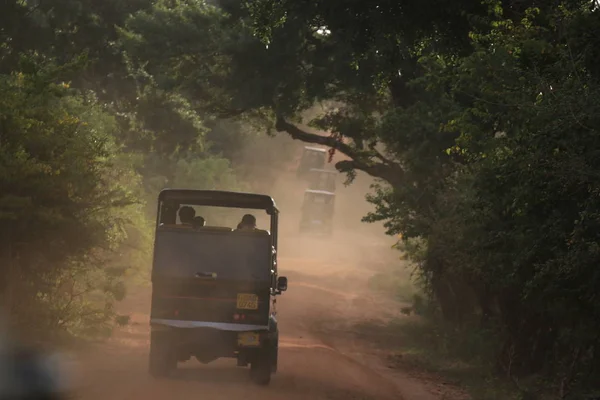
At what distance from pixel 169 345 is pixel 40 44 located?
61.8 ft

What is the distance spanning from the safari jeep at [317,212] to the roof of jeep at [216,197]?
74.5m

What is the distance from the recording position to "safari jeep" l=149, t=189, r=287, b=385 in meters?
14.8

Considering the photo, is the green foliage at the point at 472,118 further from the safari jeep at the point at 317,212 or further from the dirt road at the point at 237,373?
the safari jeep at the point at 317,212

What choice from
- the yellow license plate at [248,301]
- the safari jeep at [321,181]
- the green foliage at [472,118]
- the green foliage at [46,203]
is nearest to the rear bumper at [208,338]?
the yellow license plate at [248,301]

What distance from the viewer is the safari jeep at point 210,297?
584 inches

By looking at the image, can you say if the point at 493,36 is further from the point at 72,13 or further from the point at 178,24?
the point at 72,13

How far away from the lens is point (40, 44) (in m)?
30.9

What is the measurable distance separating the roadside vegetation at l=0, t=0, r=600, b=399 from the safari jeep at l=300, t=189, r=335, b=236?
54099 mm

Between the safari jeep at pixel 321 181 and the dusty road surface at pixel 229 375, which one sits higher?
the safari jeep at pixel 321 181

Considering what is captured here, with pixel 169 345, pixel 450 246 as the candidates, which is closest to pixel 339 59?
pixel 450 246

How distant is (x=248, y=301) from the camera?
15023mm

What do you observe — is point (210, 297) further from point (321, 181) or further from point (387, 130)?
point (321, 181)

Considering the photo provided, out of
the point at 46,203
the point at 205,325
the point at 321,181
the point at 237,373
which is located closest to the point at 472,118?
the point at 237,373

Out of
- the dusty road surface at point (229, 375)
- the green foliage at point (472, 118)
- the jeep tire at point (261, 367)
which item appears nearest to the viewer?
the green foliage at point (472, 118)
